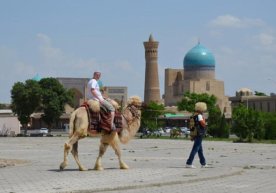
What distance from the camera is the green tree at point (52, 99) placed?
74000mm

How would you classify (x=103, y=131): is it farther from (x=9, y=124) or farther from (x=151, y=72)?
(x=151, y=72)

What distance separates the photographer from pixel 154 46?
5910 inches

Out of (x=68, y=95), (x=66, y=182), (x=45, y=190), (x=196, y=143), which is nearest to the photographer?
(x=45, y=190)

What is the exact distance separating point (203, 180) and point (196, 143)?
10.2ft

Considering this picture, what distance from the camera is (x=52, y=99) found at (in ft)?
243

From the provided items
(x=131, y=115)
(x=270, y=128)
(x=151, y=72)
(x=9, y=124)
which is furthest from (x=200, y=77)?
(x=131, y=115)

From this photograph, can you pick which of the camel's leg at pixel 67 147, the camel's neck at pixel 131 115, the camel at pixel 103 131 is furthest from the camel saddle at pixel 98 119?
the camel's neck at pixel 131 115

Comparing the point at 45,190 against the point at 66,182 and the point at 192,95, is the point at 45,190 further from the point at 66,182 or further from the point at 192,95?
the point at 192,95

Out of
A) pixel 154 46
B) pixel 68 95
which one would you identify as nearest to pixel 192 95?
pixel 68 95

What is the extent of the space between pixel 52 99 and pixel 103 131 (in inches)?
2370

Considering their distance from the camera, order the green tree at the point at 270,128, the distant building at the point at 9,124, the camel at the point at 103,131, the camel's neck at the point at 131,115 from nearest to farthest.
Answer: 1. the camel at the point at 103,131
2. the camel's neck at the point at 131,115
3. the green tree at the point at 270,128
4. the distant building at the point at 9,124

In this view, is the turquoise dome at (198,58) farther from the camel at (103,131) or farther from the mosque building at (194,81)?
the camel at (103,131)

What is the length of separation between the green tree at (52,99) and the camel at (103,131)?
58.8 meters

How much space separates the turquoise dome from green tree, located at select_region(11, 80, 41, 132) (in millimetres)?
64427
